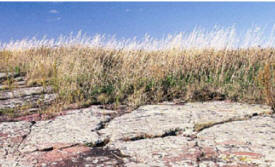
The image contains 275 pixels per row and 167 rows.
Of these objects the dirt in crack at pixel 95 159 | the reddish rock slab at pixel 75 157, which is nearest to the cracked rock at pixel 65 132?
the reddish rock slab at pixel 75 157

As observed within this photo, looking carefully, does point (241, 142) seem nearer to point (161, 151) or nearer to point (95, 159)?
point (161, 151)

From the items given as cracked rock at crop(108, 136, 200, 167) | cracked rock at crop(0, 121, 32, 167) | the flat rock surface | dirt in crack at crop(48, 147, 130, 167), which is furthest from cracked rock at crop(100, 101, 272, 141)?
cracked rock at crop(0, 121, 32, 167)

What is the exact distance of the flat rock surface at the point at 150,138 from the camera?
2.24m

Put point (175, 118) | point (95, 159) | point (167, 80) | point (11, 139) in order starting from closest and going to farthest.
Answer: point (95, 159) < point (11, 139) < point (175, 118) < point (167, 80)

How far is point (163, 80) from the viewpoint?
4664mm

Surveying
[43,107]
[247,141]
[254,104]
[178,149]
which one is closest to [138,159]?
[178,149]

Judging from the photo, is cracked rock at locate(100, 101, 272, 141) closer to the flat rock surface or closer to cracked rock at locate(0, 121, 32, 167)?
the flat rock surface

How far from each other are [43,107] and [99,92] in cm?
79

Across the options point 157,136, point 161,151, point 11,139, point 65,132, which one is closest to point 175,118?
point 157,136

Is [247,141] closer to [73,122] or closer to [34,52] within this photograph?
[73,122]

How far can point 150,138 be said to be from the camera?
2646 millimetres

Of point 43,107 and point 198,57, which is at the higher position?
point 198,57

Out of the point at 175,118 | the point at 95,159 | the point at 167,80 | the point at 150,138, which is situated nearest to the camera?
the point at 95,159

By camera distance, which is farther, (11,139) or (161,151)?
(11,139)
